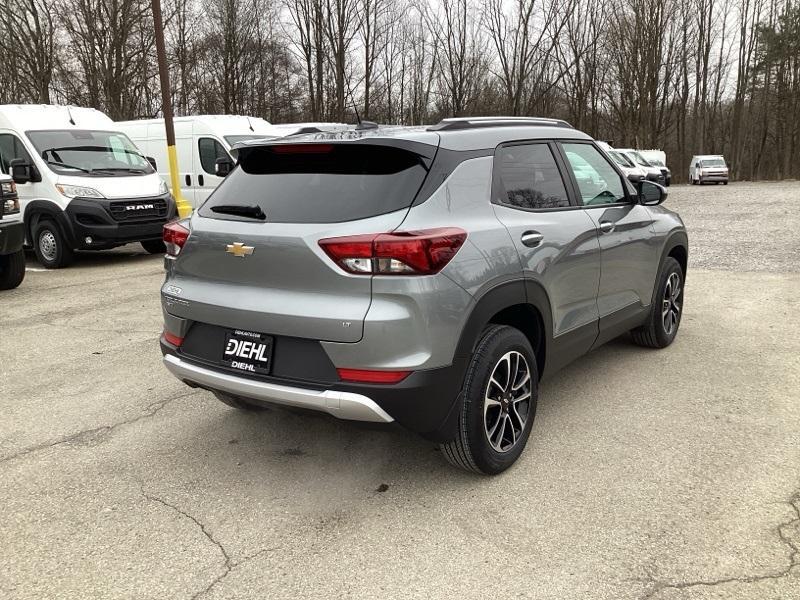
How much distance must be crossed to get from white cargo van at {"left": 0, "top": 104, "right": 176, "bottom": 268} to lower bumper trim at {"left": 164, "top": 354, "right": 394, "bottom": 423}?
8034 millimetres

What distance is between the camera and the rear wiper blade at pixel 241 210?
10.3ft

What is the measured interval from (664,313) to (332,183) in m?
3.45

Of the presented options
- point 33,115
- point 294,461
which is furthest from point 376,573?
point 33,115

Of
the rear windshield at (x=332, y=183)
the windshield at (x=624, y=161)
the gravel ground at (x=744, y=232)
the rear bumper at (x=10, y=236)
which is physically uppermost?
the windshield at (x=624, y=161)

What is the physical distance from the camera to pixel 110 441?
12.4ft

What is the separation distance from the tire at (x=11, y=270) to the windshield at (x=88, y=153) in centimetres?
221

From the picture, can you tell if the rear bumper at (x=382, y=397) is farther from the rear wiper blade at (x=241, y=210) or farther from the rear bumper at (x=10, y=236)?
the rear bumper at (x=10, y=236)

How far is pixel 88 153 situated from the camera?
35.0ft

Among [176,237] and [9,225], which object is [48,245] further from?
[176,237]

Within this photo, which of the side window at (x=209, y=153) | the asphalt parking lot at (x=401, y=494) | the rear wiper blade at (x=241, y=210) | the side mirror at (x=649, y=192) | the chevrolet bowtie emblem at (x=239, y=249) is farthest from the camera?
the side window at (x=209, y=153)

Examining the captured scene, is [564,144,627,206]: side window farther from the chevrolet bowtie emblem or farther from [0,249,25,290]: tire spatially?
[0,249,25,290]: tire

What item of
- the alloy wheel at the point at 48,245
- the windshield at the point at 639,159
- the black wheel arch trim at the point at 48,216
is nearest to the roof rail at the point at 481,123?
the black wheel arch trim at the point at 48,216

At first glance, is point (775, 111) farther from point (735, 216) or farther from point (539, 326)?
point (539, 326)

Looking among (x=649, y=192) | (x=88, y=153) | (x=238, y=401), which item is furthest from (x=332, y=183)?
(x=88, y=153)
